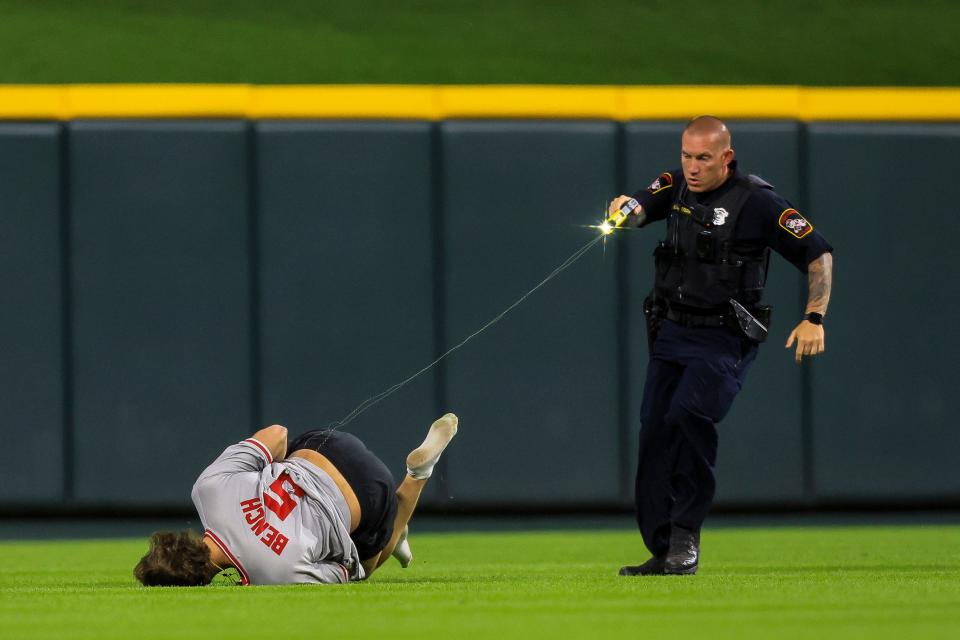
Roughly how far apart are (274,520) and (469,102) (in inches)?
144

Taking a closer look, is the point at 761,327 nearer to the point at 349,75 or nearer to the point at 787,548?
the point at 787,548

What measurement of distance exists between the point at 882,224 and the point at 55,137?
4299 mm

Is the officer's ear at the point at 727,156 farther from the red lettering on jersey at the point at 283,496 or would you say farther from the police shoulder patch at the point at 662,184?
the red lettering on jersey at the point at 283,496

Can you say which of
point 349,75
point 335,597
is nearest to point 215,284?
point 349,75

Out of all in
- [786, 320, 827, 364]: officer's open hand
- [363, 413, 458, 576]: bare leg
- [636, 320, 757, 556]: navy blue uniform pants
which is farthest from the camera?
[363, 413, 458, 576]: bare leg

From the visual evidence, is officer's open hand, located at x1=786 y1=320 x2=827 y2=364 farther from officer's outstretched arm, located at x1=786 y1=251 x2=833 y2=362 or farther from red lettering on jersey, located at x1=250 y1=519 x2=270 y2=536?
red lettering on jersey, located at x1=250 y1=519 x2=270 y2=536

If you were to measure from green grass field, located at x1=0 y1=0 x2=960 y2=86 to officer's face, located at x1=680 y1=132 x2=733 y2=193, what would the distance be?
3.75 metres

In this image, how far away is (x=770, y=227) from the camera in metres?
5.13

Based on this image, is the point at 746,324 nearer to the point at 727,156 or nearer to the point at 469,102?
the point at 727,156

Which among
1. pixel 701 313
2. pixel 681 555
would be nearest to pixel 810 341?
pixel 701 313

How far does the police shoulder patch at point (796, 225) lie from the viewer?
16.6ft

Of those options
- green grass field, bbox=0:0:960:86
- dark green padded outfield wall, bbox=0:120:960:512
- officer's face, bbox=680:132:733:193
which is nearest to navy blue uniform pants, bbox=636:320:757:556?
officer's face, bbox=680:132:733:193

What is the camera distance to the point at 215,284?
25.5 ft

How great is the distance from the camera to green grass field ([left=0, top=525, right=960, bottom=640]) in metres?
3.64
